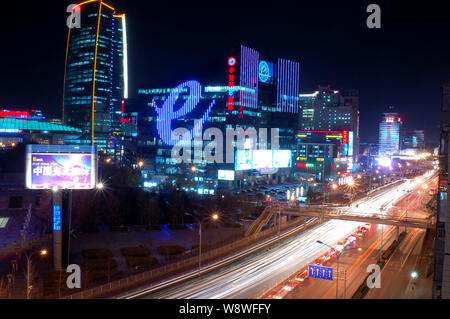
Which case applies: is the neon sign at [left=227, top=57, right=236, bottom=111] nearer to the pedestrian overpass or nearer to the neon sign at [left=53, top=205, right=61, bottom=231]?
the pedestrian overpass

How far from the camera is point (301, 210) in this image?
27.6 m

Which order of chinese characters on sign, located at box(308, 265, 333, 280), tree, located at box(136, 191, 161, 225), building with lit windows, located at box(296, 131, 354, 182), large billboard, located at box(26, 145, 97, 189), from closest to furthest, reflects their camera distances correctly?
chinese characters on sign, located at box(308, 265, 333, 280)
large billboard, located at box(26, 145, 97, 189)
tree, located at box(136, 191, 161, 225)
building with lit windows, located at box(296, 131, 354, 182)

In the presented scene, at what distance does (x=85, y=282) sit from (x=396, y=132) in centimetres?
16068

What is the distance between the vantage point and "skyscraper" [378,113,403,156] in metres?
153

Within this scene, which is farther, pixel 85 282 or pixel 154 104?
pixel 154 104

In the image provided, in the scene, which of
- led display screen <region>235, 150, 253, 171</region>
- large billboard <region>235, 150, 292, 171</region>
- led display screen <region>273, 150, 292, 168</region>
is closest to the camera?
led display screen <region>235, 150, 253, 171</region>

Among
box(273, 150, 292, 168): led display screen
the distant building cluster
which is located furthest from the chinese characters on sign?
box(273, 150, 292, 168): led display screen

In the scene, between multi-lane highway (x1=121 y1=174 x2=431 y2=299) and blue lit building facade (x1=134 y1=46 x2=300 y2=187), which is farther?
blue lit building facade (x1=134 y1=46 x2=300 y2=187)

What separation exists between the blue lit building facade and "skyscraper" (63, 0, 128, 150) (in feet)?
40.6

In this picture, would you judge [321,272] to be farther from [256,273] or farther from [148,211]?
[148,211]

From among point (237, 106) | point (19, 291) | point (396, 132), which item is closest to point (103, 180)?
point (19, 291)

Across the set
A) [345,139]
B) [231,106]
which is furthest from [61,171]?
[345,139]
